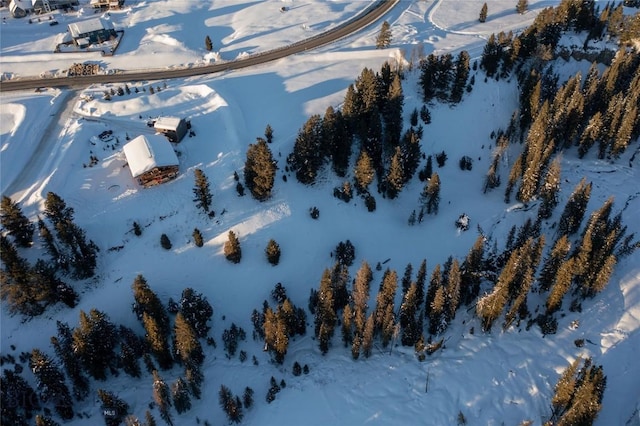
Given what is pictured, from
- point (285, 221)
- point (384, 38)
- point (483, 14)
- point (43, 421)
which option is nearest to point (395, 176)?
point (285, 221)

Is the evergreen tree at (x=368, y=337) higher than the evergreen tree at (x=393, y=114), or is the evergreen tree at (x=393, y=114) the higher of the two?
the evergreen tree at (x=393, y=114)

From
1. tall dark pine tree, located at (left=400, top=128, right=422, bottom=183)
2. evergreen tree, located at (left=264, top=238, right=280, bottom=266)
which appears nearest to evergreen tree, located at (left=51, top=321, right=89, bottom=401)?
evergreen tree, located at (left=264, top=238, right=280, bottom=266)

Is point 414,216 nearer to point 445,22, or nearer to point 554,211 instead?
point 554,211

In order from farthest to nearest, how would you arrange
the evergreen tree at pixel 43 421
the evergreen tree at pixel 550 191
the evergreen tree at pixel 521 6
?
the evergreen tree at pixel 521 6
the evergreen tree at pixel 550 191
the evergreen tree at pixel 43 421

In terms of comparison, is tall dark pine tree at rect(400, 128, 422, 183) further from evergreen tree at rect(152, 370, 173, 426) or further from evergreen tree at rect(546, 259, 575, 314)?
evergreen tree at rect(152, 370, 173, 426)

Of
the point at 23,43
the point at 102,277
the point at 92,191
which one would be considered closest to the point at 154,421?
the point at 102,277

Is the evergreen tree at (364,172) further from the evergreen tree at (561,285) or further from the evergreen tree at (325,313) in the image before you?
the evergreen tree at (561,285)

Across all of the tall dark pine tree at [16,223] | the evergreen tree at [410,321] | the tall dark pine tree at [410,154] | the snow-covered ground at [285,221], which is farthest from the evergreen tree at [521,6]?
the tall dark pine tree at [16,223]
